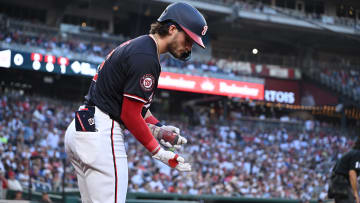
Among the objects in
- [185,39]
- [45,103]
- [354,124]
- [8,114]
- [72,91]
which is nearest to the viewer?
[185,39]

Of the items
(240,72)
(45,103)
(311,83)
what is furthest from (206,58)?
(45,103)

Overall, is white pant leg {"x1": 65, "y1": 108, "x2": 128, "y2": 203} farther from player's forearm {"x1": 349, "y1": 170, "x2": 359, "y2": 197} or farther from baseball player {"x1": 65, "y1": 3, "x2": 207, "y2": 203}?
player's forearm {"x1": 349, "y1": 170, "x2": 359, "y2": 197}

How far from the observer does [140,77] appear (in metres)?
2.66

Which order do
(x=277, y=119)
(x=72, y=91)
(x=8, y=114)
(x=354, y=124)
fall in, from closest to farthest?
(x=8, y=114)
(x=72, y=91)
(x=277, y=119)
(x=354, y=124)

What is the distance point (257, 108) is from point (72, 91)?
10.8 metres

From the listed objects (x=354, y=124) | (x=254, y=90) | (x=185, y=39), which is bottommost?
(x=354, y=124)

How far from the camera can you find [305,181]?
18.9 metres

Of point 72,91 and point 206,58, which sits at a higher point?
point 206,58

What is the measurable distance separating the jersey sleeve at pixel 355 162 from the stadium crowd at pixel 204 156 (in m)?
6.16

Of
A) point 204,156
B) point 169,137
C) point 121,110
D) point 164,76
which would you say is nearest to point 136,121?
point 121,110

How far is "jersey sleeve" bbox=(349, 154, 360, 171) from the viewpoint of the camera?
675cm

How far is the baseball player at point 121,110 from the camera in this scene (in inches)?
106

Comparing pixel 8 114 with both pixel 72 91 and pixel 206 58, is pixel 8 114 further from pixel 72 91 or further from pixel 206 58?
pixel 206 58

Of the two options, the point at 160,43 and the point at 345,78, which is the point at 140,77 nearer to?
the point at 160,43
